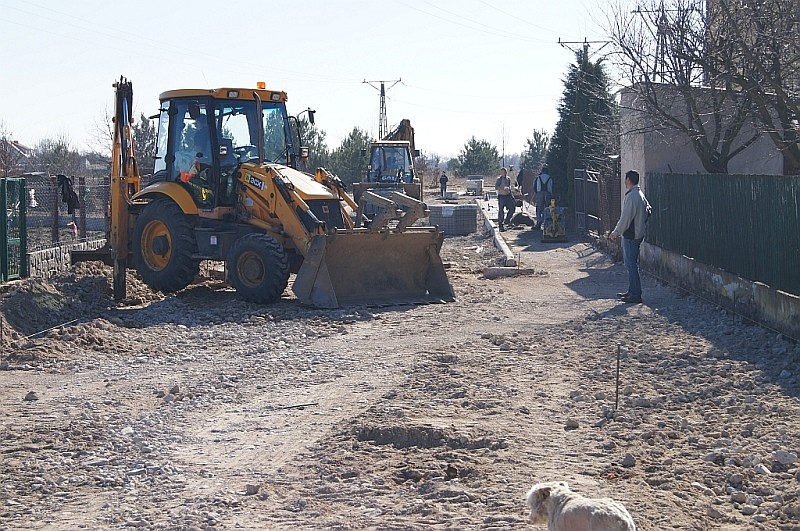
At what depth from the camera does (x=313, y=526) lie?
602cm

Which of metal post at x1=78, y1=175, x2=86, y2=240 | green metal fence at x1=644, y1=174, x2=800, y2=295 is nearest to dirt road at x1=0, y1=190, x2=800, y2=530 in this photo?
green metal fence at x1=644, y1=174, x2=800, y2=295

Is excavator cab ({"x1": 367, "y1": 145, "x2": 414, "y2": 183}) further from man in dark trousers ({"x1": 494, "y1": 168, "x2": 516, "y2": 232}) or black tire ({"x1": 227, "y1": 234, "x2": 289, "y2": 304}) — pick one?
black tire ({"x1": 227, "y1": 234, "x2": 289, "y2": 304})

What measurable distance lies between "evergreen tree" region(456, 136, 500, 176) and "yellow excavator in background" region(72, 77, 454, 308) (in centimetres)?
6622

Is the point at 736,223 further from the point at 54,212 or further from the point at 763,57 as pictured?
the point at 54,212

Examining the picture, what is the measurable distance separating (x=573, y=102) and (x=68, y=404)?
1005 inches

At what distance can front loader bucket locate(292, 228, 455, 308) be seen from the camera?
14.5m

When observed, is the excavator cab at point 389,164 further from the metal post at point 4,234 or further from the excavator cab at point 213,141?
the metal post at point 4,234

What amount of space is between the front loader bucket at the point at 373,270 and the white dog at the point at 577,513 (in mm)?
9413

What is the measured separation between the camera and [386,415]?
27.2 ft

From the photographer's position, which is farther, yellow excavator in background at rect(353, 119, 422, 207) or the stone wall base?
yellow excavator in background at rect(353, 119, 422, 207)

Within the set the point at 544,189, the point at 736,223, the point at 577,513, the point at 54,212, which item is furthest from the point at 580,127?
the point at 577,513

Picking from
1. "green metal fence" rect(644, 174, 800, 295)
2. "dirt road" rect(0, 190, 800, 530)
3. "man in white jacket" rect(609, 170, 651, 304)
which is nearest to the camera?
"dirt road" rect(0, 190, 800, 530)

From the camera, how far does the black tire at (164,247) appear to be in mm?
15492

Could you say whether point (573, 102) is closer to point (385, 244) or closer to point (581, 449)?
point (385, 244)
